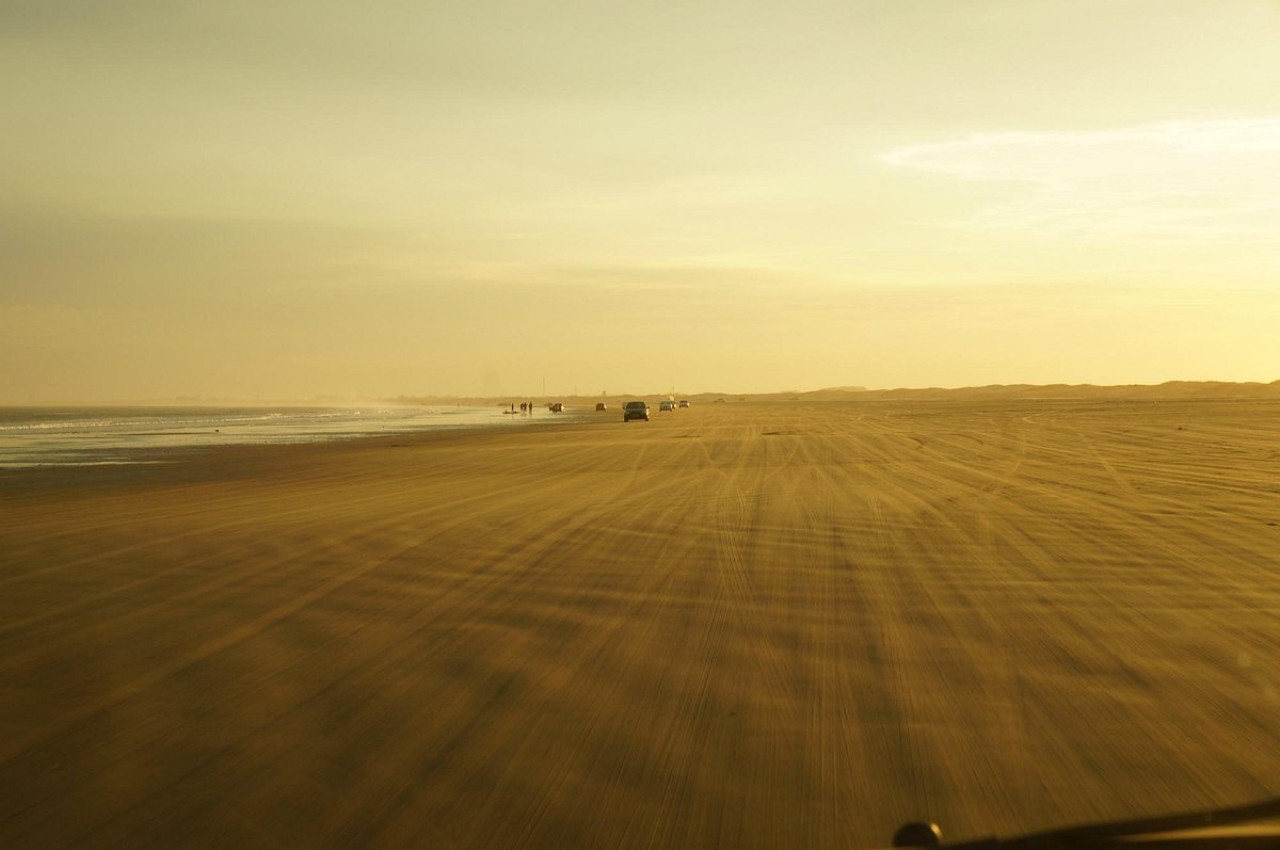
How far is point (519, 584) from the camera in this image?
30.5 feet

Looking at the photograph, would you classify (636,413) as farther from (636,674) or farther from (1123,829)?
(1123,829)

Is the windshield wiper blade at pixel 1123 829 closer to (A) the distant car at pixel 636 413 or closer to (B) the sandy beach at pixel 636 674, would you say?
(B) the sandy beach at pixel 636 674

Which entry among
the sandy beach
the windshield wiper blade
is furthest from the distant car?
the windshield wiper blade

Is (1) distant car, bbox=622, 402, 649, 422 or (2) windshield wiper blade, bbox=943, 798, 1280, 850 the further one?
(1) distant car, bbox=622, 402, 649, 422

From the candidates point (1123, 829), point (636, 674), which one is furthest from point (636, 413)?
point (1123, 829)

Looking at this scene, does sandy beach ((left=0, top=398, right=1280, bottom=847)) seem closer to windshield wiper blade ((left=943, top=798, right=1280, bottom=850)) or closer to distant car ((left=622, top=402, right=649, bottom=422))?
windshield wiper blade ((left=943, top=798, right=1280, bottom=850))

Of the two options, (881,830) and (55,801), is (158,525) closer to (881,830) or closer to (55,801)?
(55,801)

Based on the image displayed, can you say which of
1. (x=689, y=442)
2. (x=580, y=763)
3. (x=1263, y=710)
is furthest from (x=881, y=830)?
(x=689, y=442)

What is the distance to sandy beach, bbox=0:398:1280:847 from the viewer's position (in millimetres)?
4262

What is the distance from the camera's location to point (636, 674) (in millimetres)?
6289

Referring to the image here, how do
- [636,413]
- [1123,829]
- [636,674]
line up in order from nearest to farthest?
[1123,829] → [636,674] → [636,413]

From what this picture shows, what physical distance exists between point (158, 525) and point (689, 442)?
78.2 ft

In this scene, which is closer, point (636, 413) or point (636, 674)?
point (636, 674)

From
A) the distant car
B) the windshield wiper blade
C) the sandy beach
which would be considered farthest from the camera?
the distant car
